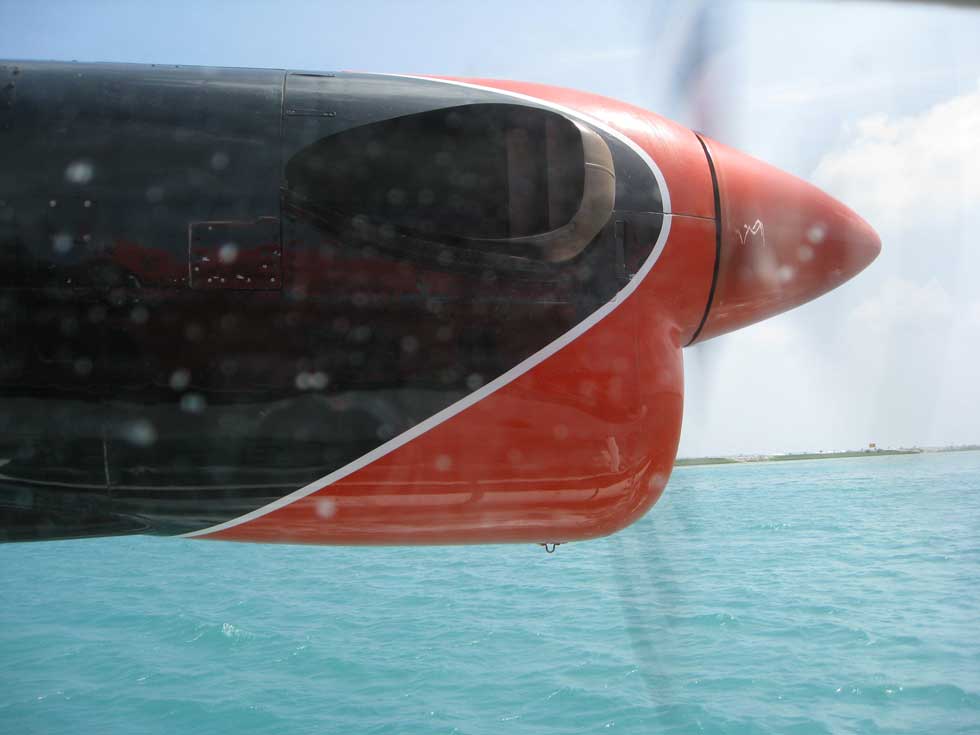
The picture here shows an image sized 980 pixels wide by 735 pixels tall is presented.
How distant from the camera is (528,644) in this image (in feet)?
Answer: 35.2

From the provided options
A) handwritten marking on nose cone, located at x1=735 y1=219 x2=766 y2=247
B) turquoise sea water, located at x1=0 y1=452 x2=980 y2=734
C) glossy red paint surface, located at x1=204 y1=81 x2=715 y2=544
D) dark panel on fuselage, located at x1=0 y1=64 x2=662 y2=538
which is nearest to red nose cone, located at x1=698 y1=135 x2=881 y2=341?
handwritten marking on nose cone, located at x1=735 y1=219 x2=766 y2=247

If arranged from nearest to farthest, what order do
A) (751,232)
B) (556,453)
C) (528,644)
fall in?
(556,453) < (751,232) < (528,644)

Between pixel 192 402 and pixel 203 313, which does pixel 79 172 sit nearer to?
pixel 203 313

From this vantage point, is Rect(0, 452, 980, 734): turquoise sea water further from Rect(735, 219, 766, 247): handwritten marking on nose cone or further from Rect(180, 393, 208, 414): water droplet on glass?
Rect(180, 393, 208, 414): water droplet on glass

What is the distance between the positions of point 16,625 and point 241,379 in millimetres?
15115

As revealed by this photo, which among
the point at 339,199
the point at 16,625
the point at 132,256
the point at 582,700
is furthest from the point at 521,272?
the point at 16,625

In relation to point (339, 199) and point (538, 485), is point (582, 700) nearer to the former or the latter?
point (538, 485)

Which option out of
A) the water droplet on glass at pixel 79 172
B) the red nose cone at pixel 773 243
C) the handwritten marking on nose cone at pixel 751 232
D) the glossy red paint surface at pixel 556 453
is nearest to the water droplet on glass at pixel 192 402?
the glossy red paint surface at pixel 556 453

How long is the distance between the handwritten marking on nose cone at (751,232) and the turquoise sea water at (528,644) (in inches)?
38.2

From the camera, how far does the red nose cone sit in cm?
248

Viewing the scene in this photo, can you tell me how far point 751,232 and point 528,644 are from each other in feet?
30.7

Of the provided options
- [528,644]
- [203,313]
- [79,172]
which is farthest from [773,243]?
[528,644]

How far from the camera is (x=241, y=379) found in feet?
6.58

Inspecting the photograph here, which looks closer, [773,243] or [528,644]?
[773,243]
